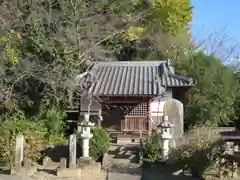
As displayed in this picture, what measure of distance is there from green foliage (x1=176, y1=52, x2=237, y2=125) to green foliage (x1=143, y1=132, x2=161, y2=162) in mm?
8266

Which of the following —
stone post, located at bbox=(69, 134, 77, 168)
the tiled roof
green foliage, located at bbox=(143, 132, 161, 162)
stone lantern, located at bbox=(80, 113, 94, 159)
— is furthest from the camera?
the tiled roof

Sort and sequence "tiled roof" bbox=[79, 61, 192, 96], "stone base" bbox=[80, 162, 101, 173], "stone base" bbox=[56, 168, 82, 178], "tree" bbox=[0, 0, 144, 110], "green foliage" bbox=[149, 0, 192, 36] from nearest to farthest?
"stone base" bbox=[56, 168, 82, 178]
"stone base" bbox=[80, 162, 101, 173]
"tree" bbox=[0, 0, 144, 110]
"tiled roof" bbox=[79, 61, 192, 96]
"green foliage" bbox=[149, 0, 192, 36]

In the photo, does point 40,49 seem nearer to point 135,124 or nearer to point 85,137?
point 85,137

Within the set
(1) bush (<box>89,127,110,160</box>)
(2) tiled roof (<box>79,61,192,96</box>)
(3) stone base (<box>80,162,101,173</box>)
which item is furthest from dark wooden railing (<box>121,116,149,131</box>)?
(3) stone base (<box>80,162,101,173</box>)

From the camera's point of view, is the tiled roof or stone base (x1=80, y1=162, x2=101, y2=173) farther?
the tiled roof

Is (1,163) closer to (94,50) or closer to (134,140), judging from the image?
(134,140)

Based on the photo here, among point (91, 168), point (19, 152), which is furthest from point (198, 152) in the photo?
point (19, 152)

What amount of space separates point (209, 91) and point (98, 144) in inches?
443

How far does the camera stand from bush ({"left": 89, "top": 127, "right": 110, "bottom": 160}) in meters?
12.7

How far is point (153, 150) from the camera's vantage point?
13.3 metres

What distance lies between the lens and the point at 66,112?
18.7m

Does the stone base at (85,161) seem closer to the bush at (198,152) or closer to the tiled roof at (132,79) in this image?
the bush at (198,152)

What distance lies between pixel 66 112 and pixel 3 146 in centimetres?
716

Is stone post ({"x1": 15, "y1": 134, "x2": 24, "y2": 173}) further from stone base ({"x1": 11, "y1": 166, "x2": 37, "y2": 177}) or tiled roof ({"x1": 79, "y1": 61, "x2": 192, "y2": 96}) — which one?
tiled roof ({"x1": 79, "y1": 61, "x2": 192, "y2": 96})
